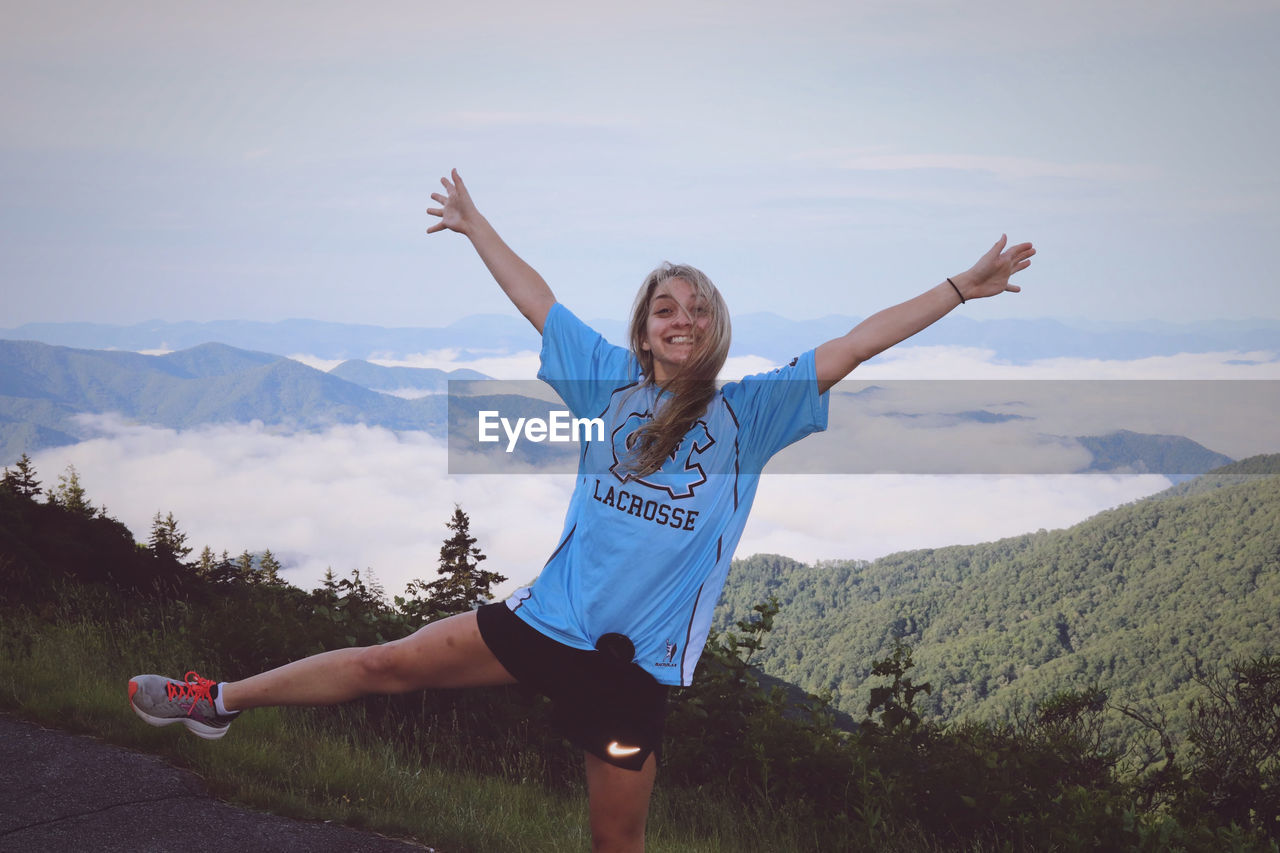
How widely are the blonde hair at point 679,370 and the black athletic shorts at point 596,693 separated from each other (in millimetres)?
578

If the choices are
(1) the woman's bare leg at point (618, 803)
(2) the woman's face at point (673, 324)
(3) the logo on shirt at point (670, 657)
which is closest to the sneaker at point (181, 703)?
(1) the woman's bare leg at point (618, 803)

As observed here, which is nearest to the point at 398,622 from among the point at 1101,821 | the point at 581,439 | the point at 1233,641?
the point at 581,439

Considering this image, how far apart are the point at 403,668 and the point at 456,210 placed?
1.65m

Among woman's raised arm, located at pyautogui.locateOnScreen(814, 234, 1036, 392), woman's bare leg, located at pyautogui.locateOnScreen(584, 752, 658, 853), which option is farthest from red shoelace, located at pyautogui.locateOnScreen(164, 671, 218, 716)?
woman's raised arm, located at pyautogui.locateOnScreen(814, 234, 1036, 392)

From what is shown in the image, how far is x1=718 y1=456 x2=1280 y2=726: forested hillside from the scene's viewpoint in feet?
88.7

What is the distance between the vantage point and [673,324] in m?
3.09

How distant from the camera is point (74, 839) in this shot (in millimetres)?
3779

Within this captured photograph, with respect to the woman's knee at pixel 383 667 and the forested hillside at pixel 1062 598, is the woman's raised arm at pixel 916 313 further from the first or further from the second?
the forested hillside at pixel 1062 598

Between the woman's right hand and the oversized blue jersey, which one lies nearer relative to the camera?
the oversized blue jersey

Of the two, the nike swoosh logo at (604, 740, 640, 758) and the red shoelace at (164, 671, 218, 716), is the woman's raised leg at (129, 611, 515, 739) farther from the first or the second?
the nike swoosh logo at (604, 740, 640, 758)

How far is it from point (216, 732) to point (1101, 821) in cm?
360

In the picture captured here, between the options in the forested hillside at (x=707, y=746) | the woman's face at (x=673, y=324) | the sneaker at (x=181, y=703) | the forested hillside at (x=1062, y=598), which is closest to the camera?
the woman's face at (x=673, y=324)

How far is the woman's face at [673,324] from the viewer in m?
3.08

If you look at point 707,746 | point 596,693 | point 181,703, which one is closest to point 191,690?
point 181,703
